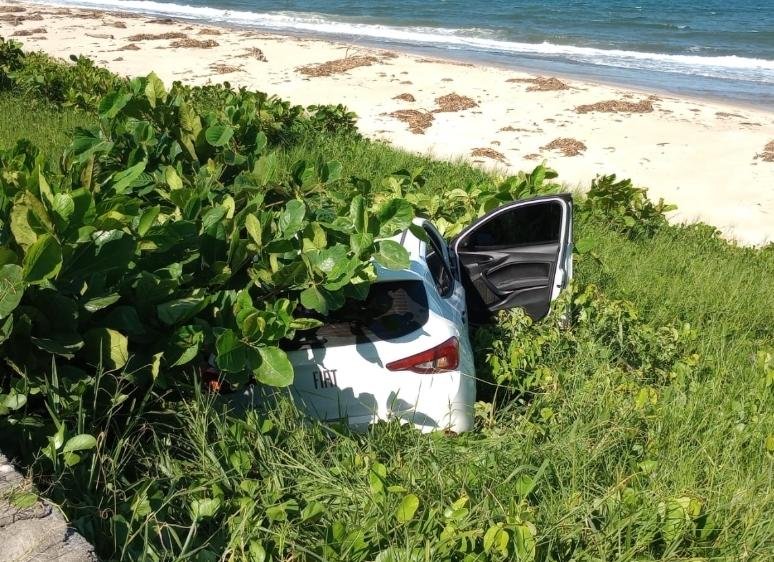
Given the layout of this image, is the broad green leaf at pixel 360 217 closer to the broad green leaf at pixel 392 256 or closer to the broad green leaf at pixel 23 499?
the broad green leaf at pixel 392 256

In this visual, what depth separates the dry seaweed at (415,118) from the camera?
14094 mm

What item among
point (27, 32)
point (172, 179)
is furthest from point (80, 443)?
point (27, 32)

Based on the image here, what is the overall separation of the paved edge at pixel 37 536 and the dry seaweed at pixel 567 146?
12065 mm

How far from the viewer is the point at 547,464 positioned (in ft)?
9.72

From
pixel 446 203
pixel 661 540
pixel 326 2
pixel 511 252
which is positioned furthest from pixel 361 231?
pixel 326 2

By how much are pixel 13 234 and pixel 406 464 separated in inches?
69.2

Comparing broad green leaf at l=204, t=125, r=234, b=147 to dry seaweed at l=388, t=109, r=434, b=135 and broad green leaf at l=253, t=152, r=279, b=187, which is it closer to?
broad green leaf at l=253, t=152, r=279, b=187

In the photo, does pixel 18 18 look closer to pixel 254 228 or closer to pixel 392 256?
pixel 254 228

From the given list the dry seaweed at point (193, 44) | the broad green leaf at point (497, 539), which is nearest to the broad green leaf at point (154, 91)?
the broad green leaf at point (497, 539)

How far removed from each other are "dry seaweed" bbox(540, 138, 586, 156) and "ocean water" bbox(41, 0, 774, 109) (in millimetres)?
8290

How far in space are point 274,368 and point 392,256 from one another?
73cm

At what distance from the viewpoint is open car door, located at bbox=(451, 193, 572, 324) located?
17.8 ft

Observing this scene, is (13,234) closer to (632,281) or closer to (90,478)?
(90,478)

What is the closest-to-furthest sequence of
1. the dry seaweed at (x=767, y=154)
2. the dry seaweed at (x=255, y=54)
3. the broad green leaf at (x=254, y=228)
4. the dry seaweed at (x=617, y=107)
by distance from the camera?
1. the broad green leaf at (x=254, y=228)
2. the dry seaweed at (x=767, y=154)
3. the dry seaweed at (x=617, y=107)
4. the dry seaweed at (x=255, y=54)
